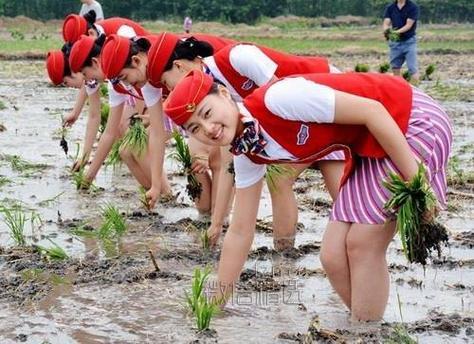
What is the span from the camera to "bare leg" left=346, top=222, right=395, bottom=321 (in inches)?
178

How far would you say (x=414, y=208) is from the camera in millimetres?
4383

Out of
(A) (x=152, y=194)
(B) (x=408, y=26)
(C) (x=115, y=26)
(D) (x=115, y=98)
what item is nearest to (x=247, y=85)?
(A) (x=152, y=194)

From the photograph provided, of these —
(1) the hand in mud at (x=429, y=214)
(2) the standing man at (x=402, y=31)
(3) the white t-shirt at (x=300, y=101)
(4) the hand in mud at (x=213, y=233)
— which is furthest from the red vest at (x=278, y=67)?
(2) the standing man at (x=402, y=31)

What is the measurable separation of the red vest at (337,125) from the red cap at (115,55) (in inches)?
82.4

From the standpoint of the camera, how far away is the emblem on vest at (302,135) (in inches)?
173

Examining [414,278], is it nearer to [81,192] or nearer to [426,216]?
[426,216]

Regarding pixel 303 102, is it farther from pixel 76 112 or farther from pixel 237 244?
pixel 76 112

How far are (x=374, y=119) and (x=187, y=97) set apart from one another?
32.4 inches

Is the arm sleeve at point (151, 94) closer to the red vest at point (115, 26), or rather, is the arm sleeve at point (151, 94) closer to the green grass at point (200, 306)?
the red vest at point (115, 26)

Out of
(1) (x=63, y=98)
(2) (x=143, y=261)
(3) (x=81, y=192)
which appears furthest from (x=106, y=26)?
(1) (x=63, y=98)

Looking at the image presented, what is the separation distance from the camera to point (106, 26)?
8.12 meters

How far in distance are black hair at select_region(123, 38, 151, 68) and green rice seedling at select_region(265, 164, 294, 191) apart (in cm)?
120

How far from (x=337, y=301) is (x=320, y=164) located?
39.5 inches

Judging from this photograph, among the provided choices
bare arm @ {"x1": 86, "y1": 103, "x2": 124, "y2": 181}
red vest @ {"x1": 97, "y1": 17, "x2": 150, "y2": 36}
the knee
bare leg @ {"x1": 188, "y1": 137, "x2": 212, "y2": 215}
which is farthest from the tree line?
the knee
